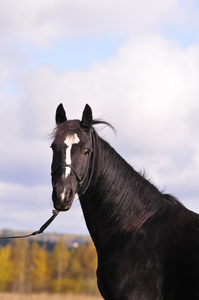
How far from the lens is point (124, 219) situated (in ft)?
23.4

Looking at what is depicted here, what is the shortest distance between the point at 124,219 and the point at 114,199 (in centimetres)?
34

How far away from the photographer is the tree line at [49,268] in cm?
10294

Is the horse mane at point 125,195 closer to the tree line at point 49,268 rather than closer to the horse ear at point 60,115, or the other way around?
the horse ear at point 60,115

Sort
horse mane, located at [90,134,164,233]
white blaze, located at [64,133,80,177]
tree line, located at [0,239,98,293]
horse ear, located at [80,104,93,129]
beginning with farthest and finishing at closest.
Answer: tree line, located at [0,239,98,293] → horse ear, located at [80,104,93,129] → horse mane, located at [90,134,164,233] → white blaze, located at [64,133,80,177]

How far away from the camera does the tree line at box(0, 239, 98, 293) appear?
102944 millimetres

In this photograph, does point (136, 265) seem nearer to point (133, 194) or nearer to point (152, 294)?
point (152, 294)

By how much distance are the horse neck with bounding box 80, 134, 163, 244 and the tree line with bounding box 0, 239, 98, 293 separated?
95277 mm

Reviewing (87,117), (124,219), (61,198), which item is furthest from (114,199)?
(87,117)

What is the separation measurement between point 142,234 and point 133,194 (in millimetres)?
650

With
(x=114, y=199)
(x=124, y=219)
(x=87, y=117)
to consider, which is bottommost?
(x=124, y=219)

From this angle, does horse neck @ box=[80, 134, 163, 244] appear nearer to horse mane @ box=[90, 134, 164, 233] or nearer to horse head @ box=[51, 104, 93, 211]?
horse mane @ box=[90, 134, 164, 233]

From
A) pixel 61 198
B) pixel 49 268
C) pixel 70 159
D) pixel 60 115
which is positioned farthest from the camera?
pixel 49 268

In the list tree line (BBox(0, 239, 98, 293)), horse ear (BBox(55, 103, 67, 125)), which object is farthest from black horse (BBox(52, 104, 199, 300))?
tree line (BBox(0, 239, 98, 293))

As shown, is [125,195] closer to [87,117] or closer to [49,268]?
[87,117]
